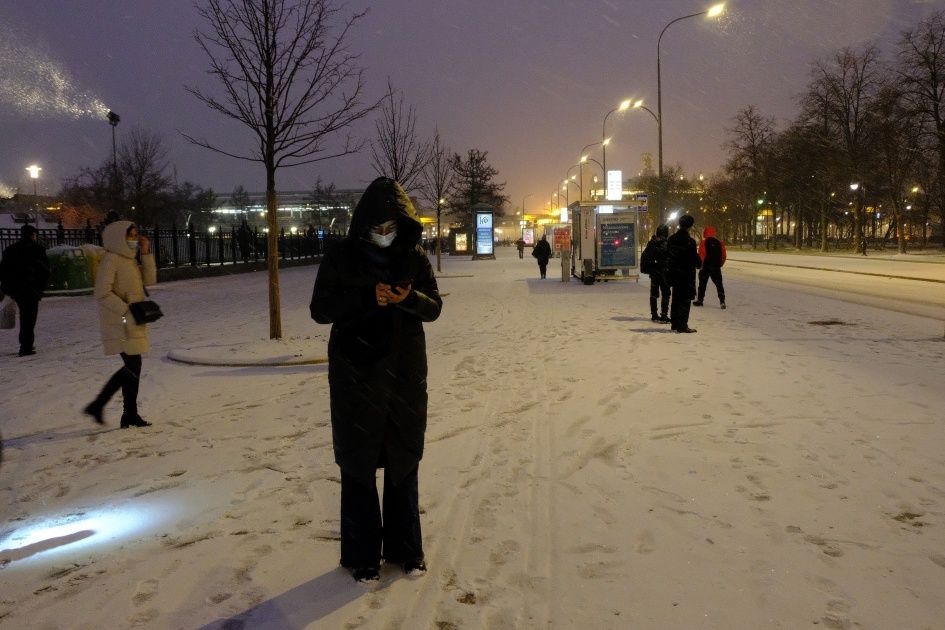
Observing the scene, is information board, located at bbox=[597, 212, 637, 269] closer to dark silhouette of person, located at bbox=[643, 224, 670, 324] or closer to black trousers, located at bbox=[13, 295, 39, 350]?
dark silhouette of person, located at bbox=[643, 224, 670, 324]

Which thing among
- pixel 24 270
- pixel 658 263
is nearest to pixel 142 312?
pixel 24 270

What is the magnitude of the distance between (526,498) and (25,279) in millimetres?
10181

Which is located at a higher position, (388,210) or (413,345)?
(388,210)

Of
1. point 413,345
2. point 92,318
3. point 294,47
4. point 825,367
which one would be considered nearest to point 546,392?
point 825,367

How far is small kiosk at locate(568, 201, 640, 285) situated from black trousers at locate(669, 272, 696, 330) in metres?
12.9

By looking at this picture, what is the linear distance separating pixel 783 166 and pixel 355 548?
61932mm

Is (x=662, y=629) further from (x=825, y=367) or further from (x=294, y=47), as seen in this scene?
(x=294, y=47)

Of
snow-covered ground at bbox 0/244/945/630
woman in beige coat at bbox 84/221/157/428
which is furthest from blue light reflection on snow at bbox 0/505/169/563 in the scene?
woman in beige coat at bbox 84/221/157/428

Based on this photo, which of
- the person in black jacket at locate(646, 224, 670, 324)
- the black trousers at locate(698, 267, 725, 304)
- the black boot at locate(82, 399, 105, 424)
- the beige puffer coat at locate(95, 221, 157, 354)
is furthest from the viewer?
the black trousers at locate(698, 267, 725, 304)

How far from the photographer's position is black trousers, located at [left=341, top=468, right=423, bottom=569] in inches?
142

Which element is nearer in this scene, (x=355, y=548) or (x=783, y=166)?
(x=355, y=548)

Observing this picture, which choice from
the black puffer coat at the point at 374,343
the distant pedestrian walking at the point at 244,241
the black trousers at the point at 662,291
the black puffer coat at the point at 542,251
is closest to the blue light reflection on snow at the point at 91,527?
the black puffer coat at the point at 374,343

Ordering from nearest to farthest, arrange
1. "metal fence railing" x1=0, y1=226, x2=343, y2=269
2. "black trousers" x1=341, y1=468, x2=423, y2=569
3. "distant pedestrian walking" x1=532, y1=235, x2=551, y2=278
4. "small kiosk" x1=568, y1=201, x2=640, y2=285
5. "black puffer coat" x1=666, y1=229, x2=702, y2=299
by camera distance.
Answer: "black trousers" x1=341, y1=468, x2=423, y2=569
"black puffer coat" x1=666, y1=229, x2=702, y2=299
"metal fence railing" x1=0, y1=226, x2=343, y2=269
"small kiosk" x1=568, y1=201, x2=640, y2=285
"distant pedestrian walking" x1=532, y1=235, x2=551, y2=278

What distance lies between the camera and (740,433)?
6.20 m
